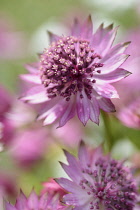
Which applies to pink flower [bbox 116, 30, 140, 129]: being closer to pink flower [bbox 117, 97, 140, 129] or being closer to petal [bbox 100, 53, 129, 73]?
pink flower [bbox 117, 97, 140, 129]

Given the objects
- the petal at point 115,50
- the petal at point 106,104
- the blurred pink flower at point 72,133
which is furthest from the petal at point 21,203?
the blurred pink flower at point 72,133

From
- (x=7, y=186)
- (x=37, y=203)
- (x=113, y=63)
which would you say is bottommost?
(x=7, y=186)

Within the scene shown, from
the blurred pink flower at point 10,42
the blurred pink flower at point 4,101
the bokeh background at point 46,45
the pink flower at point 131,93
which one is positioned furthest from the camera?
the blurred pink flower at point 10,42

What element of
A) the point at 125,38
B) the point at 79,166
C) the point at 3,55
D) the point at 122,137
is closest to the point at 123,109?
the point at 122,137

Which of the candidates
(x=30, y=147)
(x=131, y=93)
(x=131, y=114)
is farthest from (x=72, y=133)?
(x=131, y=114)

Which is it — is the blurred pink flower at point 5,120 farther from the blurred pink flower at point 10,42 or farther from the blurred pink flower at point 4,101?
the blurred pink flower at point 10,42

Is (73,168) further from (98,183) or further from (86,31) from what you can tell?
(86,31)

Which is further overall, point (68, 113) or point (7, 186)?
point (7, 186)
